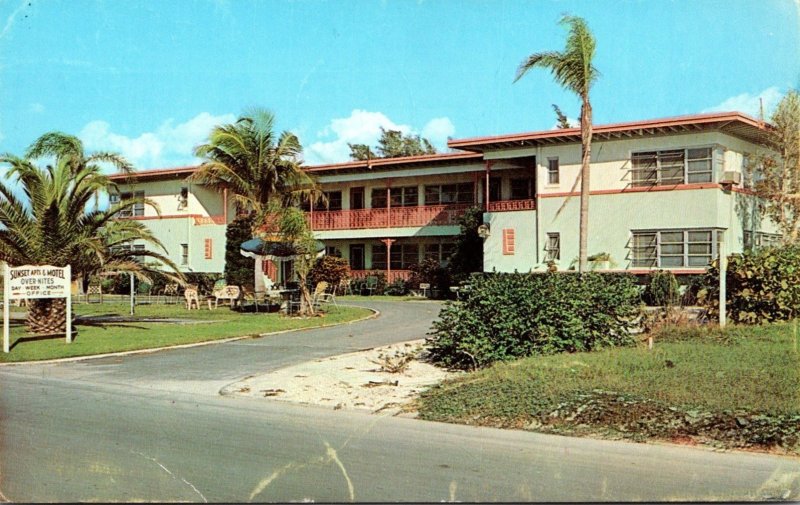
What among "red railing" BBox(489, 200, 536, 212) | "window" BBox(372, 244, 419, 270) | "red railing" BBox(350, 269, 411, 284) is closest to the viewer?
"red railing" BBox(489, 200, 536, 212)

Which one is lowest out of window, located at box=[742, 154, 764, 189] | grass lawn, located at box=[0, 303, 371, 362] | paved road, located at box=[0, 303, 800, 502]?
paved road, located at box=[0, 303, 800, 502]

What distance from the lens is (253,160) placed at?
2944cm

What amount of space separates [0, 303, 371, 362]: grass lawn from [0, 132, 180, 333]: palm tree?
4.38 feet

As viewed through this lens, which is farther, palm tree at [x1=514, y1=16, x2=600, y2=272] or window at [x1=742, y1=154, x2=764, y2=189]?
window at [x1=742, y1=154, x2=764, y2=189]

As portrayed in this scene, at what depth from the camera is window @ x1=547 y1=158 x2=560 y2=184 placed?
32.1 metres

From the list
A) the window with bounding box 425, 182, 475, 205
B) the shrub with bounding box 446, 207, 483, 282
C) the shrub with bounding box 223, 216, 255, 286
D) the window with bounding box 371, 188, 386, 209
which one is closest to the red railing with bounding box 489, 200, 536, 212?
the shrub with bounding box 446, 207, 483, 282

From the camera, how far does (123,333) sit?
20.0m

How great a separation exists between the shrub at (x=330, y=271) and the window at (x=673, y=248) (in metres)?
14.3

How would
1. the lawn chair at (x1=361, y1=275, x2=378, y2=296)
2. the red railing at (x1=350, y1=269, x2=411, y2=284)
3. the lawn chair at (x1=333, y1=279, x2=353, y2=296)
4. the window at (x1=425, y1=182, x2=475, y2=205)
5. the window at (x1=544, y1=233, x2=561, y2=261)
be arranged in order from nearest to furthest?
the window at (x1=544, y1=233, x2=561, y2=261) < the lawn chair at (x1=333, y1=279, x2=353, y2=296) < the lawn chair at (x1=361, y1=275, x2=378, y2=296) < the window at (x1=425, y1=182, x2=475, y2=205) < the red railing at (x1=350, y1=269, x2=411, y2=284)

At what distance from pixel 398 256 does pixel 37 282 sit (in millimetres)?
25673

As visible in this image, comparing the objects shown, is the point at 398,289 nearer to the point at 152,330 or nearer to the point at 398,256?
the point at 398,256

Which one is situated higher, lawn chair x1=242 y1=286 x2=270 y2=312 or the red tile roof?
the red tile roof

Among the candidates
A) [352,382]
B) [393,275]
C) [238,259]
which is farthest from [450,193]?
[352,382]

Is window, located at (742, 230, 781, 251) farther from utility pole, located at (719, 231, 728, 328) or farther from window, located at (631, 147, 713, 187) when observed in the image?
utility pole, located at (719, 231, 728, 328)
